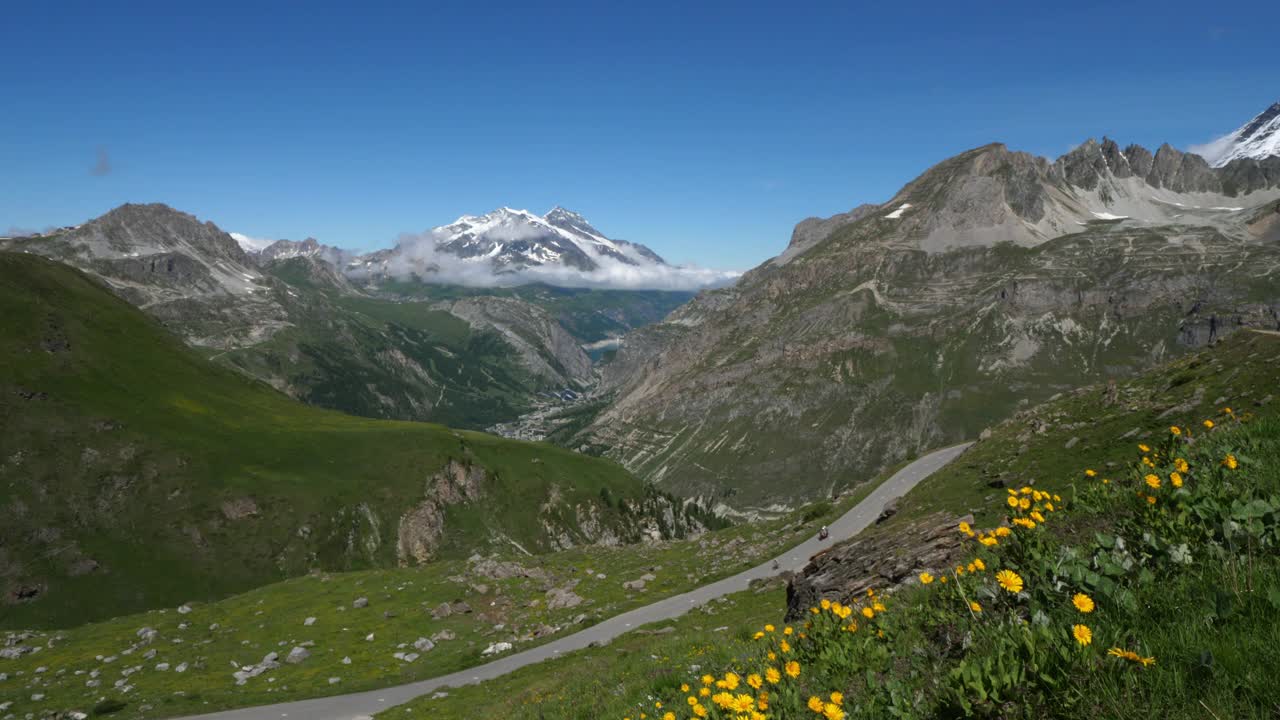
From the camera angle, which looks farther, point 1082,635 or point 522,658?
point 522,658

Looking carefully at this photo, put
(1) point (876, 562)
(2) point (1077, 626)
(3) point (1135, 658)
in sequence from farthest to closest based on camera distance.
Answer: (1) point (876, 562), (2) point (1077, 626), (3) point (1135, 658)

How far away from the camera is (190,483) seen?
126 m

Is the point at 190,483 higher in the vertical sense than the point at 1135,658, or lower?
lower

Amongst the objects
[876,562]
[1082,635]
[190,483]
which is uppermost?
[1082,635]

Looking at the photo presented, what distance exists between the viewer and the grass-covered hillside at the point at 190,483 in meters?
107

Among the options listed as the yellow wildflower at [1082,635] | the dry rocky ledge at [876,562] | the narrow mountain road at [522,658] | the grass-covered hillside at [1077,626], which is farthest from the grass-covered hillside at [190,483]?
the yellow wildflower at [1082,635]

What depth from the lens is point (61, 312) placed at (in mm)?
165500

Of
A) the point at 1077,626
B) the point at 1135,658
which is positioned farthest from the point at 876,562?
the point at 1135,658

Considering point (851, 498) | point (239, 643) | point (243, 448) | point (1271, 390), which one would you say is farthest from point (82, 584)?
point (1271, 390)

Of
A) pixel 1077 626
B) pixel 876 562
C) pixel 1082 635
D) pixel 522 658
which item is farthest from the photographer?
pixel 522 658

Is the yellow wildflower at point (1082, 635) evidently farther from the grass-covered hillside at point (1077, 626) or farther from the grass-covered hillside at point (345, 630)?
the grass-covered hillside at point (345, 630)

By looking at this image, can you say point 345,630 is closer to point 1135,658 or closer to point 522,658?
point 522,658

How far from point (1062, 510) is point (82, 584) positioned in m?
142

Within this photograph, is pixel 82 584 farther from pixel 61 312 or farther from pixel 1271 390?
pixel 1271 390
